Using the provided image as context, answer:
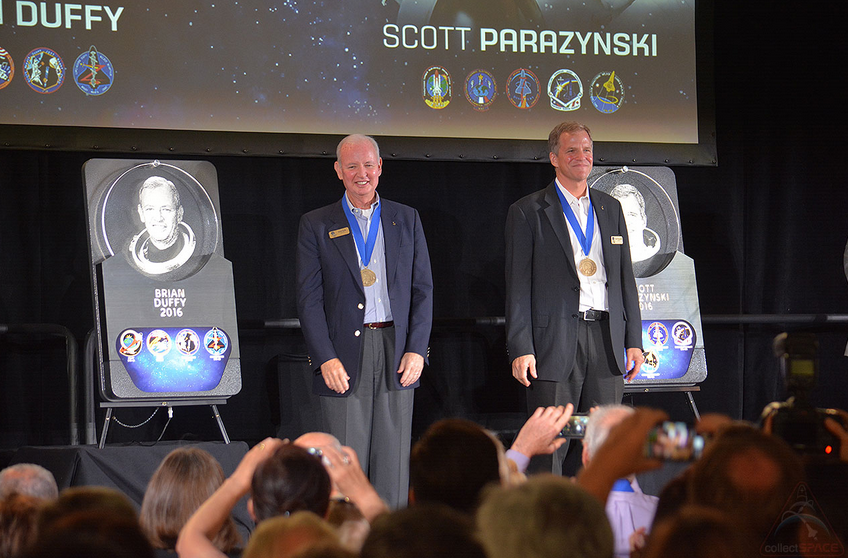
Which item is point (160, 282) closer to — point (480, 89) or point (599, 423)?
point (480, 89)

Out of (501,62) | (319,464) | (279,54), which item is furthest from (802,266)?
(319,464)

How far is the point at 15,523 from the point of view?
160cm

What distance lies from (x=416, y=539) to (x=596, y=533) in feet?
0.75

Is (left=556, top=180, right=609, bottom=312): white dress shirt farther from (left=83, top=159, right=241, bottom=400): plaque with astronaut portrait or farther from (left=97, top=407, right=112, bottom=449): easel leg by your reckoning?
(left=97, top=407, right=112, bottom=449): easel leg

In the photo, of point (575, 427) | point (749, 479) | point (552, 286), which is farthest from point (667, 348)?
point (749, 479)

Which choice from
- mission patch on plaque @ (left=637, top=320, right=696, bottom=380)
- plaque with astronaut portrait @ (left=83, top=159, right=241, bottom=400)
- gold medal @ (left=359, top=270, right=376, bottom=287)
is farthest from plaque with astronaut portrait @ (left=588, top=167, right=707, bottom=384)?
plaque with astronaut portrait @ (left=83, top=159, right=241, bottom=400)

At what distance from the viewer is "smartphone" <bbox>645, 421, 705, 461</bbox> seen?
1.34 m

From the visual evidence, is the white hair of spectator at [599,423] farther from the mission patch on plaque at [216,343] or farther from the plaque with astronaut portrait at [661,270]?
the plaque with astronaut portrait at [661,270]

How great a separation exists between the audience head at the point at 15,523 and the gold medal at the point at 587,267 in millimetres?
2235

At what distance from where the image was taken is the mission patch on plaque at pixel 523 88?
4.54 metres

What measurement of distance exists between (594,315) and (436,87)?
1.67 m

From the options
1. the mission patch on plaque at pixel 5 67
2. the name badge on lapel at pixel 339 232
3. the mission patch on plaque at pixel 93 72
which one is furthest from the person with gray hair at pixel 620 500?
the mission patch on plaque at pixel 5 67

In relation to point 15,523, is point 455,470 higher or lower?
higher

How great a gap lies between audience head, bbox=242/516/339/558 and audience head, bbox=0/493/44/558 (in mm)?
646
